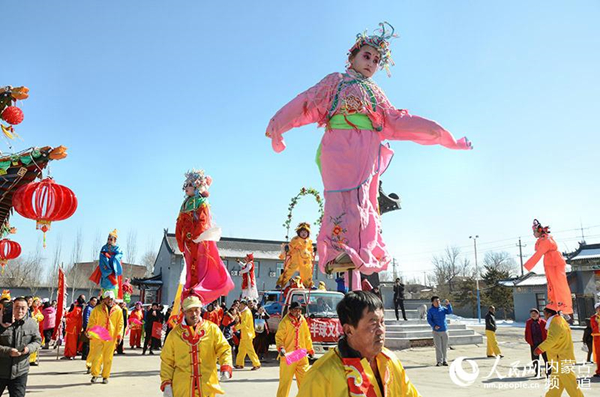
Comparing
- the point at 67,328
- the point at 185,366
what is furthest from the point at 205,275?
the point at 67,328

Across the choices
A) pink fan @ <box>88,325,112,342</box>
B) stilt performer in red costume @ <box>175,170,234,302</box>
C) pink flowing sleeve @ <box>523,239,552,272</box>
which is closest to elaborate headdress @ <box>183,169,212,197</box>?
stilt performer in red costume @ <box>175,170,234,302</box>

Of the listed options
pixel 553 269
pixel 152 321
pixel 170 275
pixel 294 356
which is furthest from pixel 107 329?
pixel 170 275

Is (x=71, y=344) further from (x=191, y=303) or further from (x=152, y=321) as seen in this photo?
(x=191, y=303)

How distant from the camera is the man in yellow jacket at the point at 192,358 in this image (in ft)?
14.7

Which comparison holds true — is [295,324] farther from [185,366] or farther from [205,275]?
[185,366]

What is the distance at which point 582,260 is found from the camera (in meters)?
28.9

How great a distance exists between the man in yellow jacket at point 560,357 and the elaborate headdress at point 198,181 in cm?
525

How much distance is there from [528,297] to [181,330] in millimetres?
32290

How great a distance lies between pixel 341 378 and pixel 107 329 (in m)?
8.11

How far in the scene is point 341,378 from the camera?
2152 mm

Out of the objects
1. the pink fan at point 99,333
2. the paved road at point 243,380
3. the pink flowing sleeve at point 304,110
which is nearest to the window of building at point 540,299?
the paved road at point 243,380

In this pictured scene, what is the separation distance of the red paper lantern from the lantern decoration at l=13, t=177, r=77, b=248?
1.77 m

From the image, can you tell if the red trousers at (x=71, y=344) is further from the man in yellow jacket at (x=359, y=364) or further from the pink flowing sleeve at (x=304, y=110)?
the man in yellow jacket at (x=359, y=364)

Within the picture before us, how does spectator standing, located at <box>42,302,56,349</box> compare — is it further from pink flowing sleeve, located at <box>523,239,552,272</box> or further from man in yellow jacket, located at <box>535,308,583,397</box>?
man in yellow jacket, located at <box>535,308,583,397</box>
